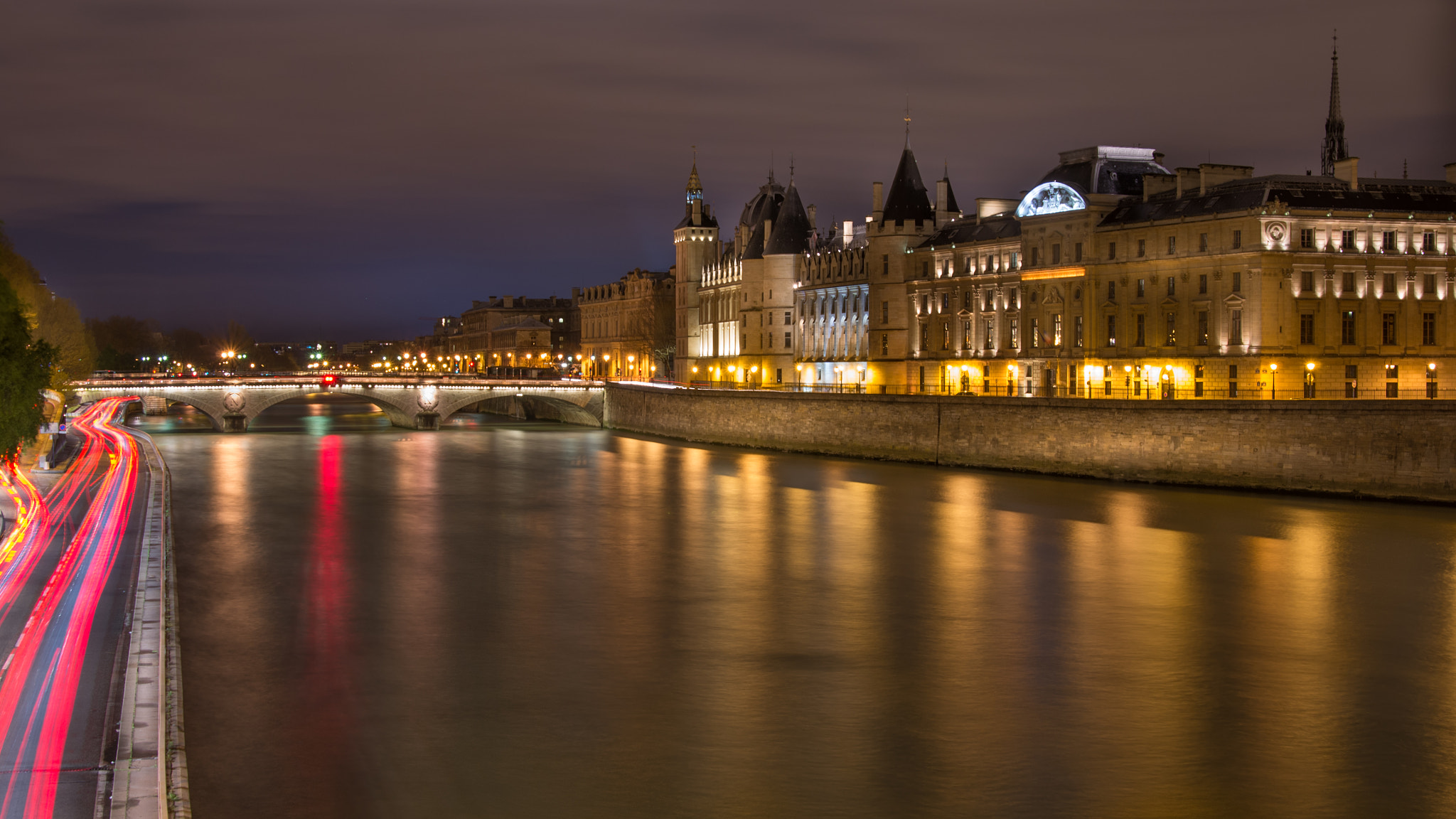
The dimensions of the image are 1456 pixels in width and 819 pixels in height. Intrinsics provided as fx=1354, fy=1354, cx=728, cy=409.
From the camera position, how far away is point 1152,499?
125 ft

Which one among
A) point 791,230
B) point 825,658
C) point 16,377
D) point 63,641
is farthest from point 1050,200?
point 63,641

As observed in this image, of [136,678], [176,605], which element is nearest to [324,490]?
[176,605]

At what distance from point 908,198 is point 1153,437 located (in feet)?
96.3

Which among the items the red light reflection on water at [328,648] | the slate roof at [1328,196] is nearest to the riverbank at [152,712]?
the red light reflection on water at [328,648]

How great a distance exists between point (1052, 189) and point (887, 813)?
4556 centimetres

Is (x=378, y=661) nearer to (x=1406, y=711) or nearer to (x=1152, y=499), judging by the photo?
(x=1406, y=711)

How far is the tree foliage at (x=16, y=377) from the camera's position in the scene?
28.7 m

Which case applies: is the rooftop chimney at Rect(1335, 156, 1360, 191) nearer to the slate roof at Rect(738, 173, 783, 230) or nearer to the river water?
the river water

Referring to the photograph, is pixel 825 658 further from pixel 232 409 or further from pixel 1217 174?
pixel 232 409

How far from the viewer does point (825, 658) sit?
20.3 metres

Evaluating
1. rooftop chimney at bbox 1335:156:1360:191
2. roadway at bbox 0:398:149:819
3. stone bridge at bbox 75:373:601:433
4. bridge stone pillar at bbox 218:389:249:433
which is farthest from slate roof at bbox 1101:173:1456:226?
bridge stone pillar at bbox 218:389:249:433

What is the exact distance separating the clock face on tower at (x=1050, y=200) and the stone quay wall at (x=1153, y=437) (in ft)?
35.9

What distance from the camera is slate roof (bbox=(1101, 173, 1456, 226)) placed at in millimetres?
46125

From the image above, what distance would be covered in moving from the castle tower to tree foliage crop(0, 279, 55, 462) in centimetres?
6264
